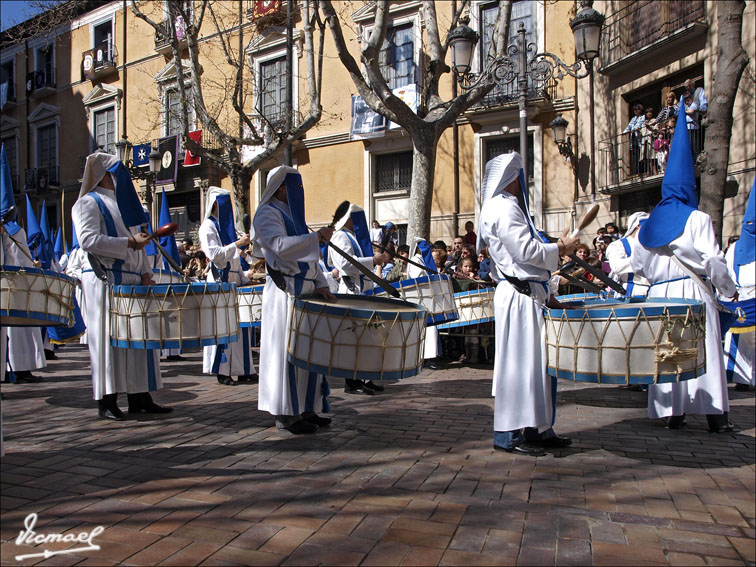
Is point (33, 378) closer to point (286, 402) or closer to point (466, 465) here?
point (286, 402)

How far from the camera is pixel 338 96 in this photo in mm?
23125

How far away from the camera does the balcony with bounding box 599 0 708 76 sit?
1611 cm

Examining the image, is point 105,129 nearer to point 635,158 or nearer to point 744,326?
point 635,158

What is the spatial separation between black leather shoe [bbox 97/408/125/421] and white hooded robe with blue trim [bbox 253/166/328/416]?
140 cm

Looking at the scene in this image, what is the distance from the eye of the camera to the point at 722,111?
9469 mm

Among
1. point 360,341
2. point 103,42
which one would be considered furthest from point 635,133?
point 103,42

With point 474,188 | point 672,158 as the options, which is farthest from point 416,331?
point 474,188

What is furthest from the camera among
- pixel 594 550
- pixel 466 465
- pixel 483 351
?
pixel 483 351

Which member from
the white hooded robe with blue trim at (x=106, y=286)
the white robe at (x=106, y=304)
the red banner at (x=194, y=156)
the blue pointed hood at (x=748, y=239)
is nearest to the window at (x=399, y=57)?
the red banner at (x=194, y=156)

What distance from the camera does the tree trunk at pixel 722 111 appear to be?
9414mm

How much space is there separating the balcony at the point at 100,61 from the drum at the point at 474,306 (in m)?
26.8

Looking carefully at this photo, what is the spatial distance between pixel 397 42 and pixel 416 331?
19.2 metres

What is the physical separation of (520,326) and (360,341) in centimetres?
121

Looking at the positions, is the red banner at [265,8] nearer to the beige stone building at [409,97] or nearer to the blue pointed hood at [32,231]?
the beige stone building at [409,97]
